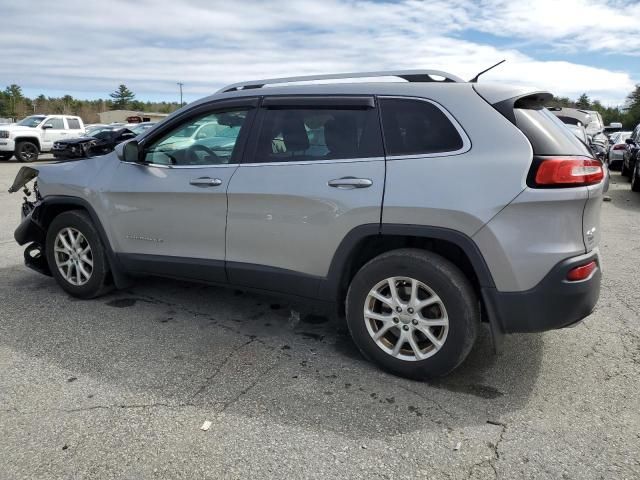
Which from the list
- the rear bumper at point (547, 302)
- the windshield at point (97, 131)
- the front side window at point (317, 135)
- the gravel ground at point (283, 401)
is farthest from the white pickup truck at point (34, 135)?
the rear bumper at point (547, 302)

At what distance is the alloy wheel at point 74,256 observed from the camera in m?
4.51

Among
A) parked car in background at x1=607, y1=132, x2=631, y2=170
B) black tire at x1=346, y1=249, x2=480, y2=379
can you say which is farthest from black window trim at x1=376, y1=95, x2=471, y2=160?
parked car in background at x1=607, y1=132, x2=631, y2=170

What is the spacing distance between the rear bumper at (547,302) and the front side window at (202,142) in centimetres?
202

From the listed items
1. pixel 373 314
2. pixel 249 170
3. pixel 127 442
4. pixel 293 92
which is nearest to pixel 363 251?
pixel 373 314

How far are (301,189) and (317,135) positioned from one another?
0.40m

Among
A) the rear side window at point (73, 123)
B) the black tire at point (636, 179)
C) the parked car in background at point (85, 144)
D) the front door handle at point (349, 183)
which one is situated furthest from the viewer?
the rear side window at point (73, 123)

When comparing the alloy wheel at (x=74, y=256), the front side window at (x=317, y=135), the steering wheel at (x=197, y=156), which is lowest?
the alloy wheel at (x=74, y=256)

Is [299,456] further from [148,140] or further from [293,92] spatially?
[148,140]

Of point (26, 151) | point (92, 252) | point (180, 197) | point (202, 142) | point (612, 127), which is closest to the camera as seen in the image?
point (180, 197)

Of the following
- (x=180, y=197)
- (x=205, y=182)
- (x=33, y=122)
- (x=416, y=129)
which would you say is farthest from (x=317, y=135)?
(x=33, y=122)

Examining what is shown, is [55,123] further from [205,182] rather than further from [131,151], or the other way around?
[205,182]

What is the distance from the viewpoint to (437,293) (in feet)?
9.92

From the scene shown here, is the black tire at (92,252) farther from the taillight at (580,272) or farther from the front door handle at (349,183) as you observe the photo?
the taillight at (580,272)

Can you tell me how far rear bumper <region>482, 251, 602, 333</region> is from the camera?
2.84 m
